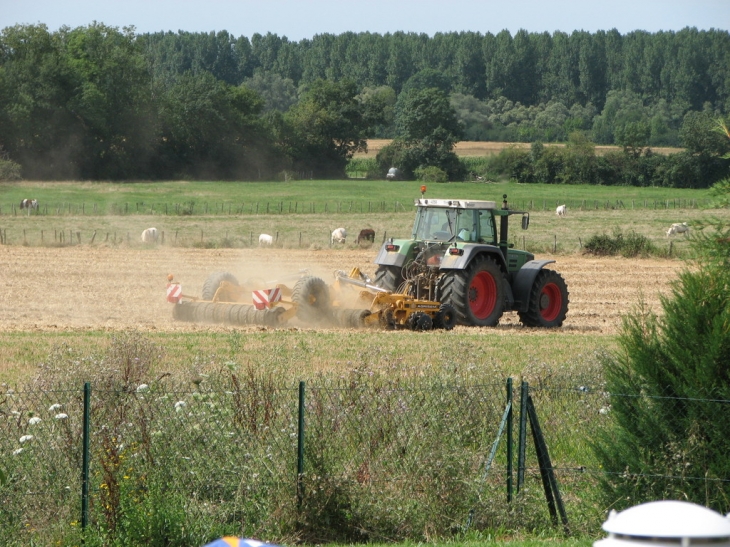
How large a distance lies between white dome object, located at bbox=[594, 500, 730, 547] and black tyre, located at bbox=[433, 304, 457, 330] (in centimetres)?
1418

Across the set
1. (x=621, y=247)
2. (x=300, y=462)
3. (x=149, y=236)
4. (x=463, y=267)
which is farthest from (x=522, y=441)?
(x=149, y=236)

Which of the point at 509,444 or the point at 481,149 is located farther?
the point at 481,149

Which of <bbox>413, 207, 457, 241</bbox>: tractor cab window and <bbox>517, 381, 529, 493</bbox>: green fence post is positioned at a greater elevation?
<bbox>413, 207, 457, 241</bbox>: tractor cab window

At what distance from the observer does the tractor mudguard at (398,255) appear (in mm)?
17266

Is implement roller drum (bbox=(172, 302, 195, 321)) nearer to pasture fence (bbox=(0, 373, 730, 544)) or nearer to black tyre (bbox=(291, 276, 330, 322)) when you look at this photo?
A: black tyre (bbox=(291, 276, 330, 322))

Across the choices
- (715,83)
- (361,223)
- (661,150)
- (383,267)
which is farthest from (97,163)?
(715,83)

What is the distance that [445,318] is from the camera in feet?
55.4

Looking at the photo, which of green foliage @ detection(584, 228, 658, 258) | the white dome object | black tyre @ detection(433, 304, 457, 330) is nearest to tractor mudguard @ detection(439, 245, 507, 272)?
black tyre @ detection(433, 304, 457, 330)

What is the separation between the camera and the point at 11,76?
80312 millimetres

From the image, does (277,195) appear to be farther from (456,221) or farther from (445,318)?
(445,318)

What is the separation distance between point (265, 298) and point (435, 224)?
10.8ft

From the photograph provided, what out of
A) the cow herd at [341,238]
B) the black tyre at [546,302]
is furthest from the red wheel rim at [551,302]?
the cow herd at [341,238]

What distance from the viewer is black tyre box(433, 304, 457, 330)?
55.2 feet

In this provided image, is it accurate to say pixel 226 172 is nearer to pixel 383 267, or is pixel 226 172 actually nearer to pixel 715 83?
pixel 383 267
